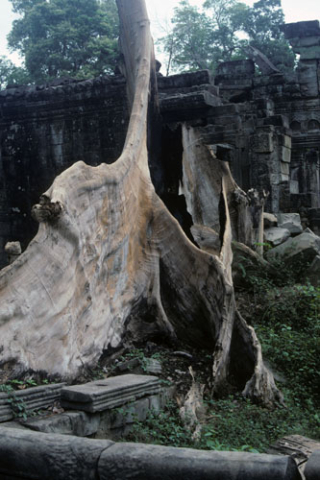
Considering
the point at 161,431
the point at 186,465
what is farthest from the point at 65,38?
the point at 186,465

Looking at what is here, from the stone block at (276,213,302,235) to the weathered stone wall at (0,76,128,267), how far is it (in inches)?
95.7

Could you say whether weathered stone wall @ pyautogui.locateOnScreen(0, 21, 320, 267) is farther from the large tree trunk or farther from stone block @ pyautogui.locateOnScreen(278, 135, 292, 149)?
the large tree trunk

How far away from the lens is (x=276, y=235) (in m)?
7.59

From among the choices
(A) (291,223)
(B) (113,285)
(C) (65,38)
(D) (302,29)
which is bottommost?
(B) (113,285)

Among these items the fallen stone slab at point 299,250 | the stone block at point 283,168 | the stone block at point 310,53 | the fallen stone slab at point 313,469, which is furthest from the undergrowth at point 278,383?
the stone block at point 310,53

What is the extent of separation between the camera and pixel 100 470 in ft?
6.21

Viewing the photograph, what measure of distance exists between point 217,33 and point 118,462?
2886cm

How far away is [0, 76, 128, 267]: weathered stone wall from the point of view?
304 inches

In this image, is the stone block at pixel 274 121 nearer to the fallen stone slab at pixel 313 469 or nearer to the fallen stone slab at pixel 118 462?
the fallen stone slab at pixel 118 462

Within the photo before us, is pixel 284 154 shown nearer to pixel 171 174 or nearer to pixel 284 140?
pixel 284 140

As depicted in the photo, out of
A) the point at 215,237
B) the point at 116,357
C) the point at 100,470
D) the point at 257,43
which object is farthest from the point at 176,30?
the point at 100,470

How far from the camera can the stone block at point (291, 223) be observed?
814cm

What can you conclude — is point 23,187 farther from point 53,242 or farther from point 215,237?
point 53,242

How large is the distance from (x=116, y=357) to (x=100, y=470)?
209 centimetres
